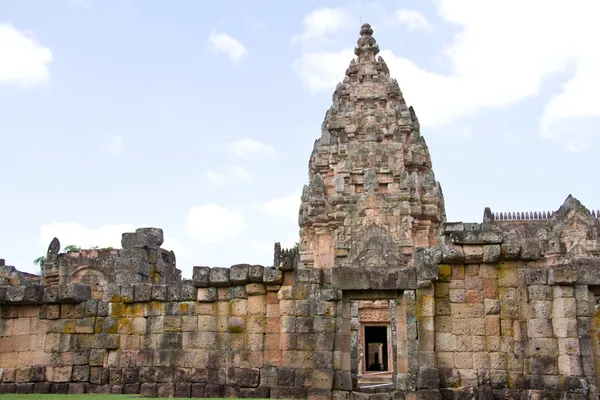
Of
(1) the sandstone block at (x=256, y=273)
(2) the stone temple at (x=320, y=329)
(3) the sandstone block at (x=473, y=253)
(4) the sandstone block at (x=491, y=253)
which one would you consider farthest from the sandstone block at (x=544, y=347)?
(1) the sandstone block at (x=256, y=273)

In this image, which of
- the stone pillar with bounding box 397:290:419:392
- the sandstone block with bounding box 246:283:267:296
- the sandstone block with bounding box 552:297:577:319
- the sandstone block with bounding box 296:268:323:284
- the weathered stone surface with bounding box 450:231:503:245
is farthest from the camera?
the sandstone block with bounding box 246:283:267:296

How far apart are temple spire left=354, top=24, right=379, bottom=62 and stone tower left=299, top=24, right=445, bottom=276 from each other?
5cm

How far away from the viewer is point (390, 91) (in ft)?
105

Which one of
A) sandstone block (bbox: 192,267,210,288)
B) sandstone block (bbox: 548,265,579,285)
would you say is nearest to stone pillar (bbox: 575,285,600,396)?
sandstone block (bbox: 548,265,579,285)

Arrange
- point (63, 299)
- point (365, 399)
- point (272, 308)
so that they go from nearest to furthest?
point (365, 399) < point (272, 308) < point (63, 299)

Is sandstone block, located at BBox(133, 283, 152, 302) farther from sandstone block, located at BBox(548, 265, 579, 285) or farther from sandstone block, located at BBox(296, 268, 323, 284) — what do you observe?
sandstone block, located at BBox(548, 265, 579, 285)

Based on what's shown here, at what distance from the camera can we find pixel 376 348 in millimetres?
34031

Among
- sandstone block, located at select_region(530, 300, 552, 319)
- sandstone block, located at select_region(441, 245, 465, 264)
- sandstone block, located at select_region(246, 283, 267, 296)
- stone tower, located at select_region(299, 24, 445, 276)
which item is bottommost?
sandstone block, located at select_region(530, 300, 552, 319)

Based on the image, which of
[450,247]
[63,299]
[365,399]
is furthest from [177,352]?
[450,247]

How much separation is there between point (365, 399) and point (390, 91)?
22.1m

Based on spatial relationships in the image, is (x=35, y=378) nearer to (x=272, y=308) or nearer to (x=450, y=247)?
(x=272, y=308)

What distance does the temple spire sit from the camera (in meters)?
33.7

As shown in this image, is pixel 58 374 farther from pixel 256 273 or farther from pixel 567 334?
pixel 567 334

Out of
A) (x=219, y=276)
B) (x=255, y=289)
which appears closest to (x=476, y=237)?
(x=255, y=289)
